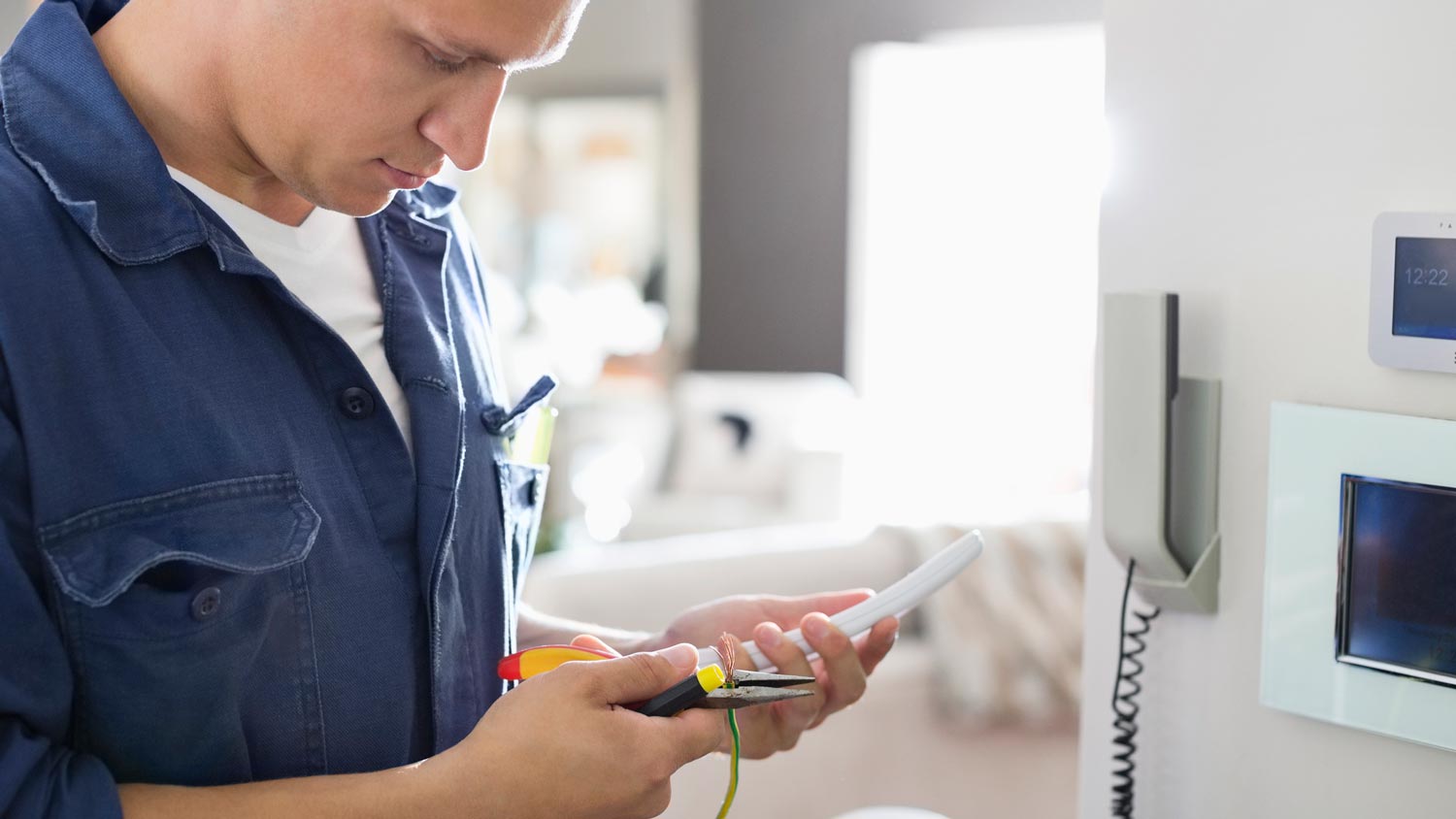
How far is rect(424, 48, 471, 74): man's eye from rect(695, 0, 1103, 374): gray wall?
4.99 metres

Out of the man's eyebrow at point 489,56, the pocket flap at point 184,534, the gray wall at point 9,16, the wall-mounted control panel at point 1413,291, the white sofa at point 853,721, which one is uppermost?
the gray wall at point 9,16

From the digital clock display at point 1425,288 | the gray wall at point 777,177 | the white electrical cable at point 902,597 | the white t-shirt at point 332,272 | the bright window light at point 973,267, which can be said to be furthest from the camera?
the gray wall at point 777,177

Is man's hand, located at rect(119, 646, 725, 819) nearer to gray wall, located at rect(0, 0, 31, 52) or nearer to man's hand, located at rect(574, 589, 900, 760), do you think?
man's hand, located at rect(574, 589, 900, 760)

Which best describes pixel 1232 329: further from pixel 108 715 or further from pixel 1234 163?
pixel 108 715

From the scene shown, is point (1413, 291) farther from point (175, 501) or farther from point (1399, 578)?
point (175, 501)

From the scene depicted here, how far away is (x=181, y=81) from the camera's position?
86cm

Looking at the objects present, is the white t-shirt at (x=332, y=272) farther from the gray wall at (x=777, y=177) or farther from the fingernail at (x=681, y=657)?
the gray wall at (x=777, y=177)

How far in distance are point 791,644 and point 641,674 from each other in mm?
206

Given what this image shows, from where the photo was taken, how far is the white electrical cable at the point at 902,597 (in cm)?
104

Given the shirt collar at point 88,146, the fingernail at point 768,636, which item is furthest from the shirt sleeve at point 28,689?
the fingernail at point 768,636

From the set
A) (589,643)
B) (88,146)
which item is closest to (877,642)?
(589,643)

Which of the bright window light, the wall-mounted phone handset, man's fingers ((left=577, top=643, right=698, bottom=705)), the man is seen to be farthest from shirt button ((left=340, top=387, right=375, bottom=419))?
the bright window light

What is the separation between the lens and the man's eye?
0.83 m

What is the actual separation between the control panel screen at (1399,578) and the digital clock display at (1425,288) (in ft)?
0.31
